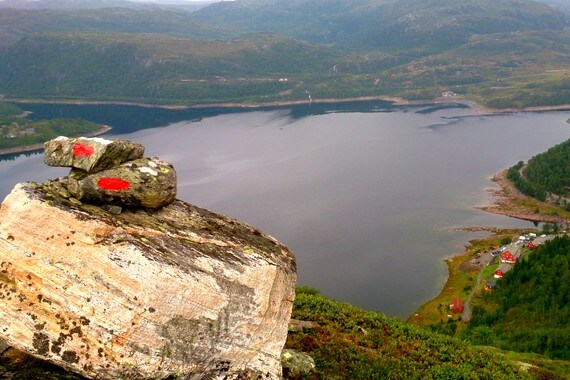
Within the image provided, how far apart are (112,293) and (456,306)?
6763 cm

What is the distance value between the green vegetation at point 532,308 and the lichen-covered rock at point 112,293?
145 ft

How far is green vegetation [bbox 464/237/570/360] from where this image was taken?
1969 inches

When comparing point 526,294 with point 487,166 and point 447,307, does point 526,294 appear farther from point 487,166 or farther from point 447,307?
point 487,166

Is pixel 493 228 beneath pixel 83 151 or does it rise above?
beneath

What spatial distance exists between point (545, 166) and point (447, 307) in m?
87.1

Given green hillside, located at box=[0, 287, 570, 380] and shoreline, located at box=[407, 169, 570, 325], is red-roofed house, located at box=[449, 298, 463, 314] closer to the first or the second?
shoreline, located at box=[407, 169, 570, 325]

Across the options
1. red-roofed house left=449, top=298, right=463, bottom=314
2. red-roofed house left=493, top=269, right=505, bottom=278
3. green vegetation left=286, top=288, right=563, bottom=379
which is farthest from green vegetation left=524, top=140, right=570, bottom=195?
green vegetation left=286, top=288, right=563, bottom=379

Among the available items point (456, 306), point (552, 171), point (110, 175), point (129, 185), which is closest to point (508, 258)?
point (456, 306)

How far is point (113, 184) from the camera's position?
52.3 feet

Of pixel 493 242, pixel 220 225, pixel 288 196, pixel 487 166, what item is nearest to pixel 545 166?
pixel 487 166

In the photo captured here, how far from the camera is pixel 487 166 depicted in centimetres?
15212

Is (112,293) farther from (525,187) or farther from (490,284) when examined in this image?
(525,187)

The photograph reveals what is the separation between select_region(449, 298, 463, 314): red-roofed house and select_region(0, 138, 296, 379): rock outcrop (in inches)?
2442

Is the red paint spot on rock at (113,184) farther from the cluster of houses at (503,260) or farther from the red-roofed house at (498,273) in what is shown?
the red-roofed house at (498,273)
